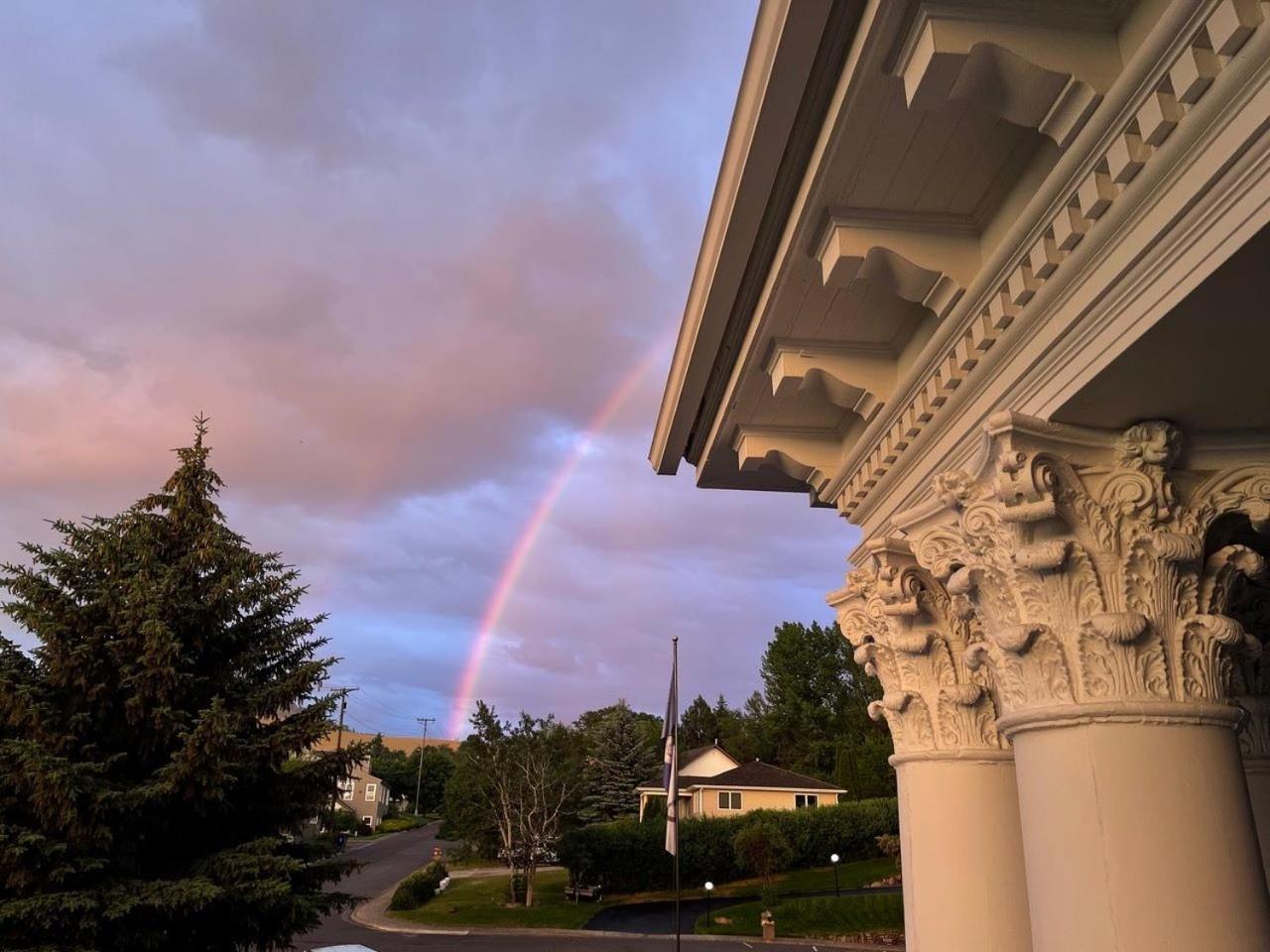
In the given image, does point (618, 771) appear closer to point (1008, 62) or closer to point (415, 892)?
point (415, 892)

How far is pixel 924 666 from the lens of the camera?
4.98 metres

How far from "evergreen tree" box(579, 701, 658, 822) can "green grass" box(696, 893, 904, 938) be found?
27028mm

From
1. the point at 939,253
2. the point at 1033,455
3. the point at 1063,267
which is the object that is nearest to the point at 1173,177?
the point at 1063,267

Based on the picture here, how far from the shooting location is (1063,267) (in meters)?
3.14

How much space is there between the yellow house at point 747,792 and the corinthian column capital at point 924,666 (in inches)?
1804

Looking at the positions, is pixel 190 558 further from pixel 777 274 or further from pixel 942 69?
pixel 942 69

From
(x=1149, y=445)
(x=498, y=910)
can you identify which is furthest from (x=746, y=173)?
(x=498, y=910)

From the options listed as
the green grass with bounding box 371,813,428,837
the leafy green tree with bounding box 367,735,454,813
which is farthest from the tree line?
the leafy green tree with bounding box 367,735,454,813

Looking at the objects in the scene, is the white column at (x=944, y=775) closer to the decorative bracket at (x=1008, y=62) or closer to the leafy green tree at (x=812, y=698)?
the decorative bracket at (x=1008, y=62)

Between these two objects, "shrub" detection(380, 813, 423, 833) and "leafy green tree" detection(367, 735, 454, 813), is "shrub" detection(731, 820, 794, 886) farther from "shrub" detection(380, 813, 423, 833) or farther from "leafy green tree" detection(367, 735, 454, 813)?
"leafy green tree" detection(367, 735, 454, 813)

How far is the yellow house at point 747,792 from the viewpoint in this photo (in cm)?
4962

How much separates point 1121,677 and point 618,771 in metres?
58.7

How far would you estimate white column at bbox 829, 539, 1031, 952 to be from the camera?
4.53 m

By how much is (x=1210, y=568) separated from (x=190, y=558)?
1426 centimetres
